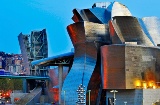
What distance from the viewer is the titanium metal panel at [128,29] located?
44719 mm

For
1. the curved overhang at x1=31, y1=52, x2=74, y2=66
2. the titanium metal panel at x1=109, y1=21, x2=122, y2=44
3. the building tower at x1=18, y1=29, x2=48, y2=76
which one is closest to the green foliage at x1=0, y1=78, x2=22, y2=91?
the building tower at x1=18, y1=29, x2=48, y2=76

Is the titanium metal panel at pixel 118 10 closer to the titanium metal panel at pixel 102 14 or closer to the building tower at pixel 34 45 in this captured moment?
the titanium metal panel at pixel 102 14

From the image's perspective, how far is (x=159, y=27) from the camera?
50.2 meters

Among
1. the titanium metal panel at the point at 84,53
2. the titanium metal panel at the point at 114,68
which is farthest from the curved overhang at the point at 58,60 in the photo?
the titanium metal panel at the point at 114,68

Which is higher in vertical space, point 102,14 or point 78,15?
point 102,14

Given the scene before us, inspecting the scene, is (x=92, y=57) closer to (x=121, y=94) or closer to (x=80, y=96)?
(x=121, y=94)

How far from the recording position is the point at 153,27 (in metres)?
50.0

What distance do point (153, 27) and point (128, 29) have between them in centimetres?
664

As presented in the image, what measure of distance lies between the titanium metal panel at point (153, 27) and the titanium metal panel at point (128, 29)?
13.1 feet

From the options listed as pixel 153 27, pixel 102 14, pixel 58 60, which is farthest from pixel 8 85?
pixel 153 27

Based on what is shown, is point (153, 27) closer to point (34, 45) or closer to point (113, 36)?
point (113, 36)

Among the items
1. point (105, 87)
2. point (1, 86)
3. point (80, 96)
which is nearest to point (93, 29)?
point (105, 87)

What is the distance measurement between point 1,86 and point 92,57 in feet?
193

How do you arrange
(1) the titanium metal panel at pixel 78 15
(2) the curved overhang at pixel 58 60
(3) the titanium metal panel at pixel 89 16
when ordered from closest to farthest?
(1) the titanium metal panel at pixel 78 15
(3) the titanium metal panel at pixel 89 16
(2) the curved overhang at pixel 58 60
